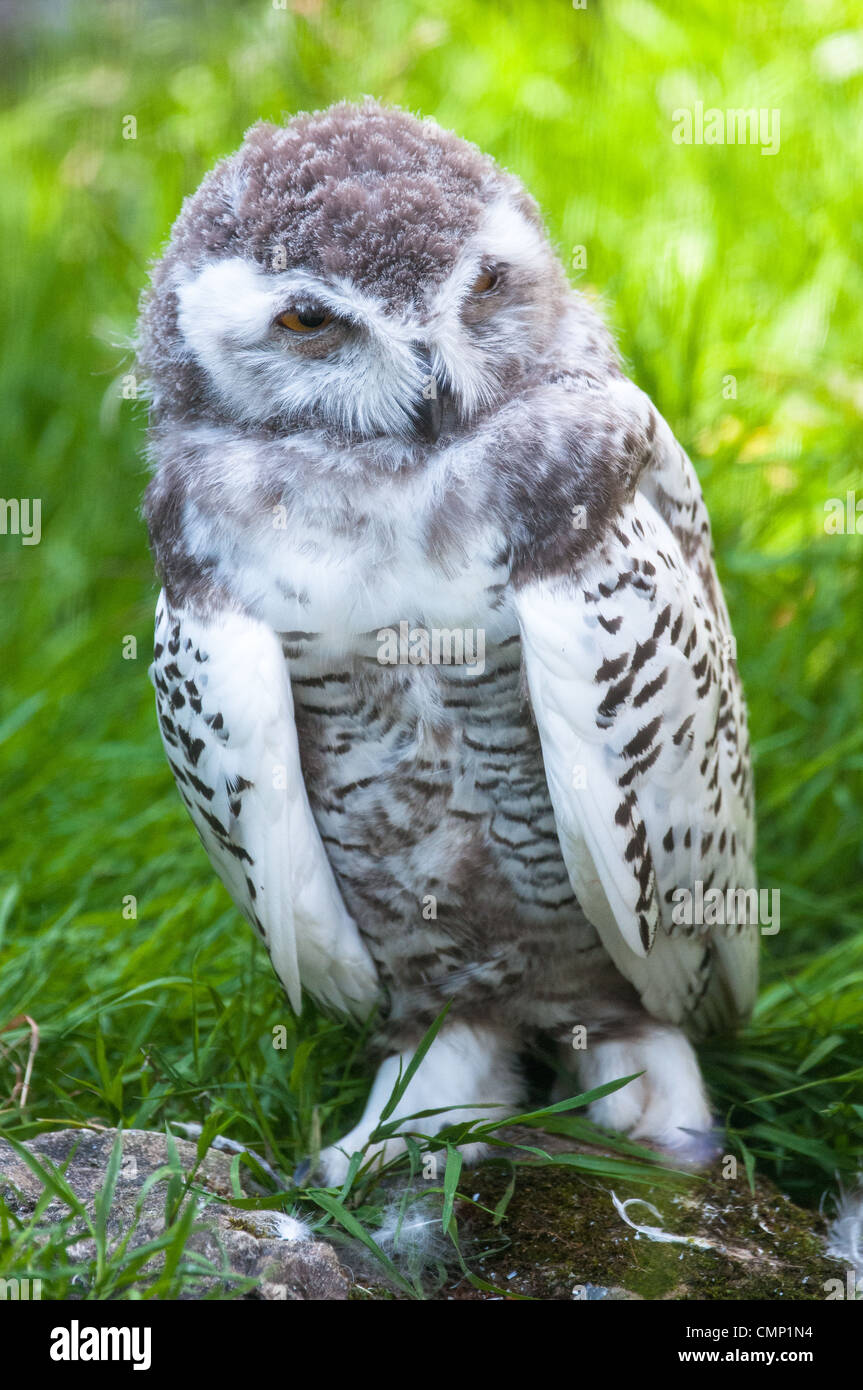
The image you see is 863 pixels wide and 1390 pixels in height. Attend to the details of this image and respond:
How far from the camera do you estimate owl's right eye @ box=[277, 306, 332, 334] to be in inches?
95.3

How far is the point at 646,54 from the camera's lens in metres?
5.88

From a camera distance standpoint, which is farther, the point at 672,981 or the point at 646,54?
the point at 646,54

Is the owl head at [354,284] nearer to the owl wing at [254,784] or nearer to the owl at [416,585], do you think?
the owl at [416,585]

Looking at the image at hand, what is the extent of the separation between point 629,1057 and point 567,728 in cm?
97

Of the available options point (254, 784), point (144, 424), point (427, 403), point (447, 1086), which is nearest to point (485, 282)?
point (427, 403)

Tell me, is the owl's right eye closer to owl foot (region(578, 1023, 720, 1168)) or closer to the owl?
the owl

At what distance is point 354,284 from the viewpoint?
2.38 m

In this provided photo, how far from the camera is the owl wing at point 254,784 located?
254cm

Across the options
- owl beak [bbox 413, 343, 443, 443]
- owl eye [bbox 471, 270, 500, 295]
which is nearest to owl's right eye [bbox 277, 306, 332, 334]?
owl beak [bbox 413, 343, 443, 443]

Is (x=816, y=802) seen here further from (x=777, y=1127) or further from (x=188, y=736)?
(x=188, y=736)

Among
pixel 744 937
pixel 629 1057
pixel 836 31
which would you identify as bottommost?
pixel 629 1057

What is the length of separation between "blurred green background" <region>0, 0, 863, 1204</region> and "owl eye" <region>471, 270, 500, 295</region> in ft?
2.41
